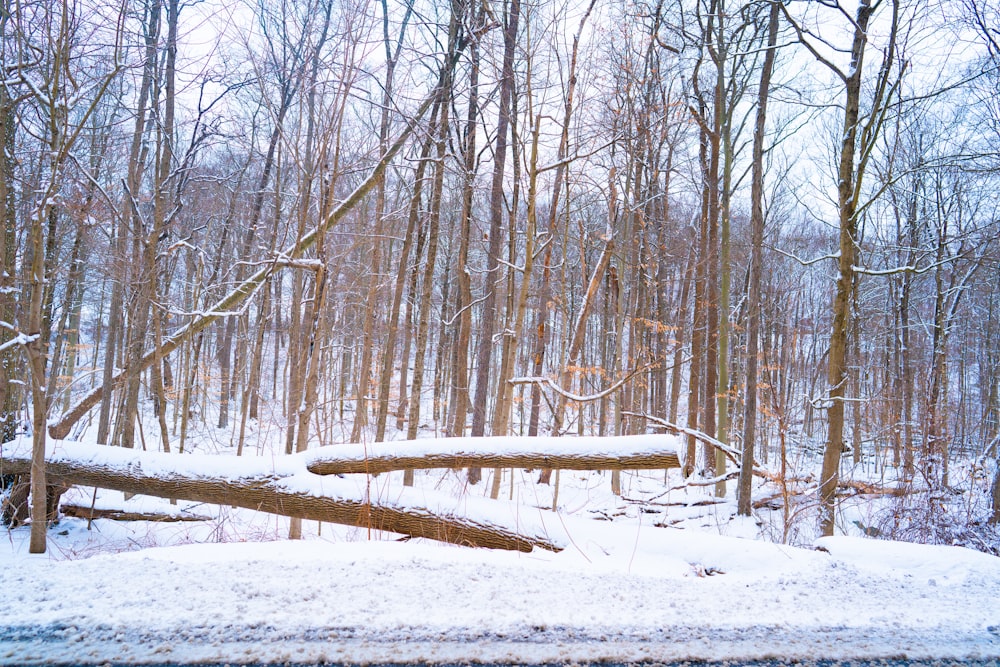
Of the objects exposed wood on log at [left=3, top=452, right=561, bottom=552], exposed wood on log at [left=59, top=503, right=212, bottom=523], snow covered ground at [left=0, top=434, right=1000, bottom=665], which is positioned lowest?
exposed wood on log at [left=59, top=503, right=212, bottom=523]

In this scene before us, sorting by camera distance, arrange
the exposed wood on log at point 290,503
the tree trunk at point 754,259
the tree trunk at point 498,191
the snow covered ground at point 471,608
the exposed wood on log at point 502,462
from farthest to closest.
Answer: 1. the tree trunk at point 754,259
2. the tree trunk at point 498,191
3. the exposed wood on log at point 502,462
4. the exposed wood on log at point 290,503
5. the snow covered ground at point 471,608

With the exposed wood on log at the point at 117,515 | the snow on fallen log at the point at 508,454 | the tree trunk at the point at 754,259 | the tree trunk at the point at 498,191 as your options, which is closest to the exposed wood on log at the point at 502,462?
the snow on fallen log at the point at 508,454

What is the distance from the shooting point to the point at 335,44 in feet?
17.1

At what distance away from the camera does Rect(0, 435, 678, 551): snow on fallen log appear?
3.91 metres

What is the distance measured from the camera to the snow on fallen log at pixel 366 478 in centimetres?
391

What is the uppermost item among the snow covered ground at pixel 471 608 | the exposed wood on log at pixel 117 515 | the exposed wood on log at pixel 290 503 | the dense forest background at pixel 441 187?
the dense forest background at pixel 441 187

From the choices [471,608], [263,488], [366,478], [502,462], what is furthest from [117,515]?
[471,608]

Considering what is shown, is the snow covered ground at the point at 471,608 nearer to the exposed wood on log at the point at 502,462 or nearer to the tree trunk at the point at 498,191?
the exposed wood on log at the point at 502,462

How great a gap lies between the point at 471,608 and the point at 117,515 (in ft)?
19.8

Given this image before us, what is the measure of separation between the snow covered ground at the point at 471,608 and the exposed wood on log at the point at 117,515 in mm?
4281

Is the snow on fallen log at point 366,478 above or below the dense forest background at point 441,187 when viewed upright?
below

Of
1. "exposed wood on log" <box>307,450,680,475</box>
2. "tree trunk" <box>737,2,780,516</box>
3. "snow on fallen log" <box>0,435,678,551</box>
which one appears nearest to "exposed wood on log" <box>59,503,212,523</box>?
"snow on fallen log" <box>0,435,678,551</box>

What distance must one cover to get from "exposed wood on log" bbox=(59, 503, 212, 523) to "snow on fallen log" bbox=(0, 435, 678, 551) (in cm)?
118

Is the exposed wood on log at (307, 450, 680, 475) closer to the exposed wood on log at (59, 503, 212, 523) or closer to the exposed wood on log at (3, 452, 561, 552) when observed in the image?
the exposed wood on log at (3, 452, 561, 552)
